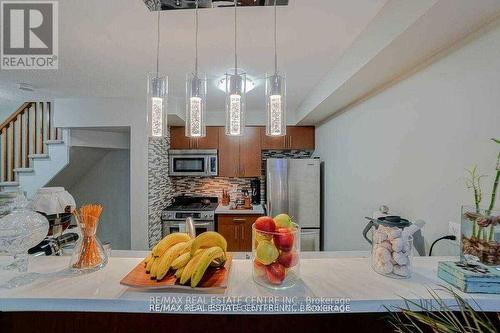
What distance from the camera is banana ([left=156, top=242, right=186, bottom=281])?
0.79m

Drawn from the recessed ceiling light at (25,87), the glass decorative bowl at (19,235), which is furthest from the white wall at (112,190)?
the glass decorative bowl at (19,235)

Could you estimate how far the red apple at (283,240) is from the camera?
0.75 meters

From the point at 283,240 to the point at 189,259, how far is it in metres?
0.35

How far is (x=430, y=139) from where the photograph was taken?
4.34ft

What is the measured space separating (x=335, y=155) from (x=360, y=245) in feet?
3.65

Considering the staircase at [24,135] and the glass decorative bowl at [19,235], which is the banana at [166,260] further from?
the staircase at [24,135]

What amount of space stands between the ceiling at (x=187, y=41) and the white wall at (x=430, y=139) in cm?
52

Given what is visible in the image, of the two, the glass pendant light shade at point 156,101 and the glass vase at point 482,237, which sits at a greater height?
the glass pendant light shade at point 156,101

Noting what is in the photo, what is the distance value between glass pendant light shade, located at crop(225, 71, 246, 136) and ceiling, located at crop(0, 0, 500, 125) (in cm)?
40

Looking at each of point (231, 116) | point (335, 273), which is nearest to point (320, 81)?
point (231, 116)

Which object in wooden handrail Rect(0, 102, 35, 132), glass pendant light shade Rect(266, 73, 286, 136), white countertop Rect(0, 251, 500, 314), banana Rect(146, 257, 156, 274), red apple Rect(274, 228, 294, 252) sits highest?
wooden handrail Rect(0, 102, 35, 132)

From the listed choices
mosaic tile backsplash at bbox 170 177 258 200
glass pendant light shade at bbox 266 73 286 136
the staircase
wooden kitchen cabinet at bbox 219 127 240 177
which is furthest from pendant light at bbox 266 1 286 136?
the staircase

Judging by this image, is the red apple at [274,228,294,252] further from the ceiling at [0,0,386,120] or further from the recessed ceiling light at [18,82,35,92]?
the recessed ceiling light at [18,82,35,92]

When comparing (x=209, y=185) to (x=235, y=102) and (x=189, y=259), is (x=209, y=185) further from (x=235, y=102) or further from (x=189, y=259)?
(x=189, y=259)
